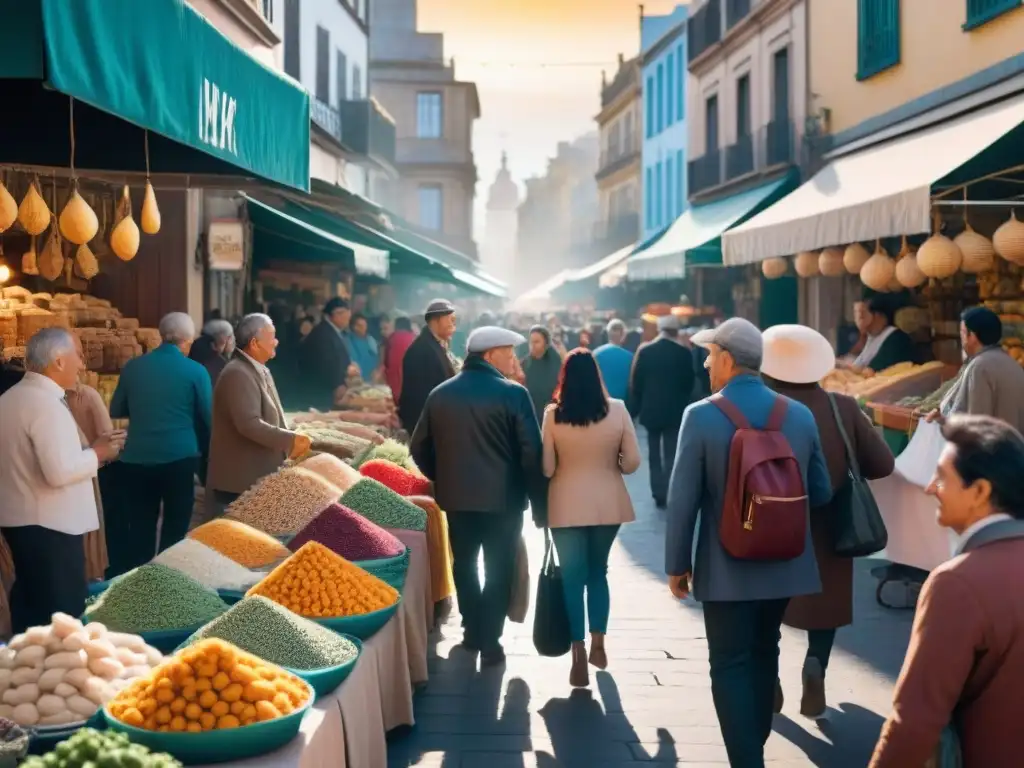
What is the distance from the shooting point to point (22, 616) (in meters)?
6.29

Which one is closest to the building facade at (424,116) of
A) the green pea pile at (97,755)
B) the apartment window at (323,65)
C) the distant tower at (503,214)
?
the apartment window at (323,65)

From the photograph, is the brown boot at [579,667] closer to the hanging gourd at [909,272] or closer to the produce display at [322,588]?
the produce display at [322,588]

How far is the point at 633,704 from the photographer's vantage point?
22.3 ft

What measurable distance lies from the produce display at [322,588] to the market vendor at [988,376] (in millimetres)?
4654

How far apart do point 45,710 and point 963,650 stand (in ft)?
8.47

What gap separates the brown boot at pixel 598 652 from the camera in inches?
292

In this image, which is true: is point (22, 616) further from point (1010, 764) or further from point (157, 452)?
point (1010, 764)

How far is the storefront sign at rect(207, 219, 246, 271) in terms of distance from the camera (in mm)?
14039

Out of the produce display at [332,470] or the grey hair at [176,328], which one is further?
the grey hair at [176,328]

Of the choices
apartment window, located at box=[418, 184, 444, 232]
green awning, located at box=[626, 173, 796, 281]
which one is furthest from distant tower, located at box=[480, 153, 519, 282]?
green awning, located at box=[626, 173, 796, 281]

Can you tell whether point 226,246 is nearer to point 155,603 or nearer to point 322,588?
point 322,588

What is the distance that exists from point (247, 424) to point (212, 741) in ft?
15.2

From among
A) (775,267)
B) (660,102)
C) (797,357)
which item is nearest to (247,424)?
(797,357)

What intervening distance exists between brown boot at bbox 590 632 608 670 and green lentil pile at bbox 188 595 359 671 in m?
2.95
